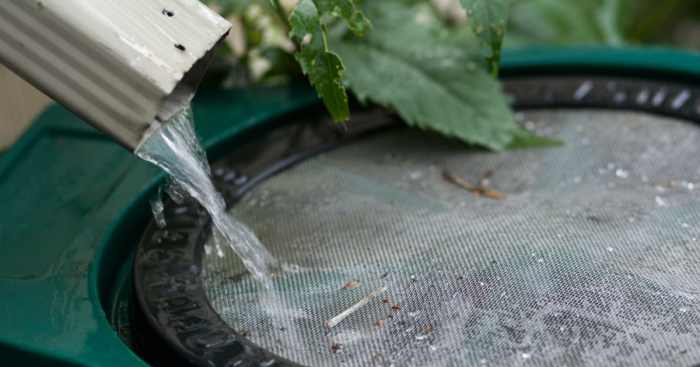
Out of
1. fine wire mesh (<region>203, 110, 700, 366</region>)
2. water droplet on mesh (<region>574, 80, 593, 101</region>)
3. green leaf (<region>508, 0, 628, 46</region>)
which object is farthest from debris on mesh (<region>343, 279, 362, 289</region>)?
green leaf (<region>508, 0, 628, 46</region>)

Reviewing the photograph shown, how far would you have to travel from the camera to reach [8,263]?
0.92 metres

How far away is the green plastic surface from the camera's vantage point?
0.79 meters

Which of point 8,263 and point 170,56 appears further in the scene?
point 8,263

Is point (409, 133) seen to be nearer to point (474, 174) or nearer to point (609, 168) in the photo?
point (474, 174)

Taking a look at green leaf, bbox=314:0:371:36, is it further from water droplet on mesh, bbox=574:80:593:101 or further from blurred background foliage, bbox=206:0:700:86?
water droplet on mesh, bbox=574:80:593:101

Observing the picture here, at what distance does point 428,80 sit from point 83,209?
1.60 feet

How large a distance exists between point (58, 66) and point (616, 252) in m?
0.58

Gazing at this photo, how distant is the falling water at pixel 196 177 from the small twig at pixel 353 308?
103mm

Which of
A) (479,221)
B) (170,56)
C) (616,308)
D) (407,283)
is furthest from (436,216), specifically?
(170,56)

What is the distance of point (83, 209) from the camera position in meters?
1.03

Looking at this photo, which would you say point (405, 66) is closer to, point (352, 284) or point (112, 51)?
point (352, 284)

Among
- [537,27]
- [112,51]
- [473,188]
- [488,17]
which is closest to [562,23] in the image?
[537,27]

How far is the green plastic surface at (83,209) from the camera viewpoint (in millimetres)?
792

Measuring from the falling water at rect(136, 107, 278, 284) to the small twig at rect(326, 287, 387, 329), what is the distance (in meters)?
0.10
